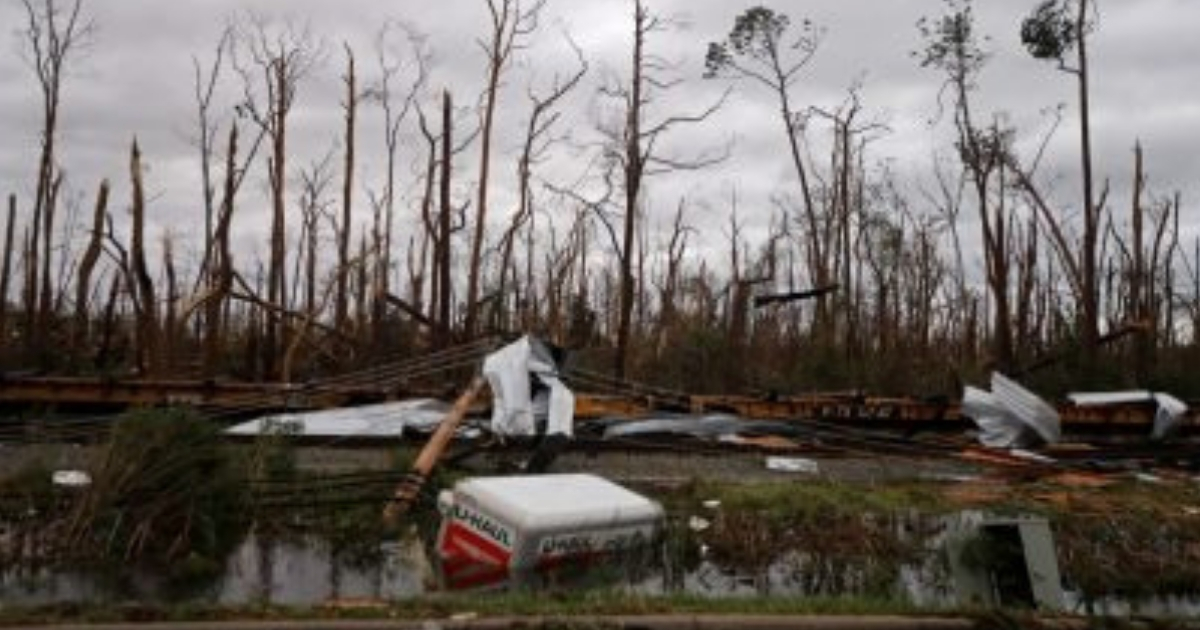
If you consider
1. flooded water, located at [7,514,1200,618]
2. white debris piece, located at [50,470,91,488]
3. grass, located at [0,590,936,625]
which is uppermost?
white debris piece, located at [50,470,91,488]

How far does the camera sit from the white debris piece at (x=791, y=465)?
13445mm

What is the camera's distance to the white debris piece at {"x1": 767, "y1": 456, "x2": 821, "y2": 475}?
13.4 m

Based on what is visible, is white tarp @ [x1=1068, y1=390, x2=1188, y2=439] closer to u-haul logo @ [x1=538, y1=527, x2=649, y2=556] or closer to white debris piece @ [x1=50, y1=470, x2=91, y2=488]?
u-haul logo @ [x1=538, y1=527, x2=649, y2=556]

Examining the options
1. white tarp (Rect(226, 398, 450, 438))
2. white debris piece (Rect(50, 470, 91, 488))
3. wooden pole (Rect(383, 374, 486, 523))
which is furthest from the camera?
white tarp (Rect(226, 398, 450, 438))

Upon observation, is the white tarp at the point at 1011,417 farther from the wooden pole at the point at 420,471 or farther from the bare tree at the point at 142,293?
the bare tree at the point at 142,293

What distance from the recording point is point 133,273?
72.9 ft

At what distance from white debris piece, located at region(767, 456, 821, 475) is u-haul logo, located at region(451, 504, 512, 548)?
17.4 feet

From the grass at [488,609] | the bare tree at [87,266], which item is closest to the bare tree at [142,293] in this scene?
the bare tree at [87,266]

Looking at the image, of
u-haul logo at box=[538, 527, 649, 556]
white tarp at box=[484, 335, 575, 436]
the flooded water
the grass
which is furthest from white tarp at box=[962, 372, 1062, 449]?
the grass

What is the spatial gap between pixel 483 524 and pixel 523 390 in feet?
15.9

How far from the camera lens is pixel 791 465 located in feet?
44.6

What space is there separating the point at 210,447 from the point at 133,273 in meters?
14.1

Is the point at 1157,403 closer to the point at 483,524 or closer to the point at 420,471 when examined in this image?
the point at 420,471

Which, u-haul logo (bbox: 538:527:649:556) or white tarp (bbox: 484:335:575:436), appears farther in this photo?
white tarp (bbox: 484:335:575:436)
